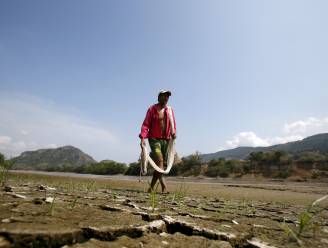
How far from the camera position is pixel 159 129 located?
5.30 meters

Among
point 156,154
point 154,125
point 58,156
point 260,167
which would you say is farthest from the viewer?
point 58,156

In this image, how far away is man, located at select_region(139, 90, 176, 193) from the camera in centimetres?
519

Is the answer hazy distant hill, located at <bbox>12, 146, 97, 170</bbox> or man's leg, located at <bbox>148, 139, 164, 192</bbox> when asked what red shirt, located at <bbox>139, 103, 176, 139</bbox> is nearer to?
man's leg, located at <bbox>148, 139, 164, 192</bbox>

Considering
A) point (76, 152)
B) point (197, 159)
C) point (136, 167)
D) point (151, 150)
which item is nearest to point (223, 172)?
point (197, 159)

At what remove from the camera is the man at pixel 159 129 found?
5.19 metres

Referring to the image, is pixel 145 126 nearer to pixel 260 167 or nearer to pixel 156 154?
pixel 156 154

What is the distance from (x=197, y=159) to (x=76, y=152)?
13223 cm

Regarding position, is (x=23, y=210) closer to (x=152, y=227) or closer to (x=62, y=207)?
(x=62, y=207)

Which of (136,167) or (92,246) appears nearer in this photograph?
(92,246)

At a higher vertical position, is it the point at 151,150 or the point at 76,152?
the point at 76,152

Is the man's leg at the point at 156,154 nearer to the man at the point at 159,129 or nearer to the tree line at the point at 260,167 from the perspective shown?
the man at the point at 159,129

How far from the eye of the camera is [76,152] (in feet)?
519

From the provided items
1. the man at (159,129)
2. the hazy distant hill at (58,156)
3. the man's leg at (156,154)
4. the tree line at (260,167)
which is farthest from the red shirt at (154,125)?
the hazy distant hill at (58,156)

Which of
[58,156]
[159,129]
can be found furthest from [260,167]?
[58,156]
